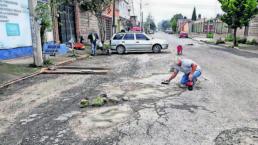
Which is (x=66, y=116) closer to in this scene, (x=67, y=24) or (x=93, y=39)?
(x=93, y=39)

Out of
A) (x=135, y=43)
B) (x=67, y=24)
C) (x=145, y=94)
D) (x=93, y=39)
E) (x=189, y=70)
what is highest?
(x=67, y=24)

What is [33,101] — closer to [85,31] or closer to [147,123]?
[147,123]

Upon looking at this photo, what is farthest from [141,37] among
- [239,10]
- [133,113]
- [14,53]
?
[133,113]

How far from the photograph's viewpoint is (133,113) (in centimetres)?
Result: 550

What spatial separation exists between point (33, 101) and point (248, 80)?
22.8ft

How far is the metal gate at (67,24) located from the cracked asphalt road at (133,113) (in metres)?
12.9

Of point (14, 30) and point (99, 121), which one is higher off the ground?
point (14, 30)

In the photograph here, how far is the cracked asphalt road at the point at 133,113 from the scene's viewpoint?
170 inches

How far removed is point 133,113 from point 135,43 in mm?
13766

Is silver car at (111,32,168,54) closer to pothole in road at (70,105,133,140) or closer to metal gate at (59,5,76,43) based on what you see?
metal gate at (59,5,76,43)

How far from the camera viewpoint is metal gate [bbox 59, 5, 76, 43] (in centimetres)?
2102

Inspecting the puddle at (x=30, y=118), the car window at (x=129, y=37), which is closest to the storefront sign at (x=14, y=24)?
the car window at (x=129, y=37)

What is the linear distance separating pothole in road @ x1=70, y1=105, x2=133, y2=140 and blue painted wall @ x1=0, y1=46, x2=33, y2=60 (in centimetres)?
891

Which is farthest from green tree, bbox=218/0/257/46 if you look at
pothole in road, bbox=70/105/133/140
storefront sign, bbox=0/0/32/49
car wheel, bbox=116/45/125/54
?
pothole in road, bbox=70/105/133/140
